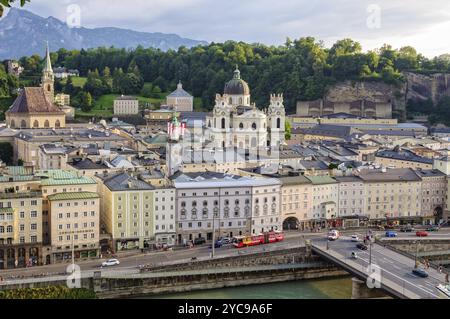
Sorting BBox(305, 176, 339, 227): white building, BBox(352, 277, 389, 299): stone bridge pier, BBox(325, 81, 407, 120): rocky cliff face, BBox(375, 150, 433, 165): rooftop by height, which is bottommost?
BBox(352, 277, 389, 299): stone bridge pier

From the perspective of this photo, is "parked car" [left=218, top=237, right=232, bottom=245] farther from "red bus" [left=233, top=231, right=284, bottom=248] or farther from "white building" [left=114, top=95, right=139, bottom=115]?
"white building" [left=114, top=95, right=139, bottom=115]

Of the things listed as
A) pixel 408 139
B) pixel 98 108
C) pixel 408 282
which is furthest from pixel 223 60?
pixel 408 282

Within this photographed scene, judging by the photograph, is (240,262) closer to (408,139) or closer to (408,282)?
(408,282)

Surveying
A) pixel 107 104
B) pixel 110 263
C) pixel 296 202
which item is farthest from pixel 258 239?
pixel 107 104

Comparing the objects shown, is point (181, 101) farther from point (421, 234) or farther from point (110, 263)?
point (110, 263)

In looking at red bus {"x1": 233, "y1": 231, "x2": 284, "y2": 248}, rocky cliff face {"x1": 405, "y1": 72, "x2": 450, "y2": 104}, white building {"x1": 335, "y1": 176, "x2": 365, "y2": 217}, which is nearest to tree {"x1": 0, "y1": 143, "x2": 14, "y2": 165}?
red bus {"x1": 233, "y1": 231, "x2": 284, "y2": 248}

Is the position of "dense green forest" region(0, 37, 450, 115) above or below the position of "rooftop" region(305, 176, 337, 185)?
above

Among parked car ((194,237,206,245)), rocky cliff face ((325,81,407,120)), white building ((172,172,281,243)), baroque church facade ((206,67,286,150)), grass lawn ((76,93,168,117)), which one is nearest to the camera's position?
parked car ((194,237,206,245))

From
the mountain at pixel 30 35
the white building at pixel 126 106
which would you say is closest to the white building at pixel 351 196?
the white building at pixel 126 106
